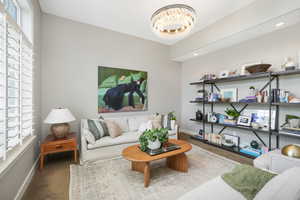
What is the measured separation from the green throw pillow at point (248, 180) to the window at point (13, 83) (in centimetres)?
224

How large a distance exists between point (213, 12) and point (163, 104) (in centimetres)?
265

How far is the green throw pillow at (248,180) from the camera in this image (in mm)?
1159

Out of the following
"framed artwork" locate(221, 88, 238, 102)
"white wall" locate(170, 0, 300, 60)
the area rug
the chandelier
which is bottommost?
the area rug

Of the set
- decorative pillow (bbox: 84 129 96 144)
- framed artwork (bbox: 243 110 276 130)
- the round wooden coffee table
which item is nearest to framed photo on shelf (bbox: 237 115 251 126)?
framed artwork (bbox: 243 110 276 130)

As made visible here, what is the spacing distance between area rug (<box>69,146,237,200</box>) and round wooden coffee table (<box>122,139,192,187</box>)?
0.09 m

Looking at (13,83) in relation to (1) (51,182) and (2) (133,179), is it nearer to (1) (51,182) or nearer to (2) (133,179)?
(1) (51,182)

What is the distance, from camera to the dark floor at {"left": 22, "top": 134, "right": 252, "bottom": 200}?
1704 mm

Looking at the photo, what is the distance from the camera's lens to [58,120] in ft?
7.81

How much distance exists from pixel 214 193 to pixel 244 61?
9.97 ft

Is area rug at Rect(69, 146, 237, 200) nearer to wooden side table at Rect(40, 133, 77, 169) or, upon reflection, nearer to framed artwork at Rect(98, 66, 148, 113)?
Result: wooden side table at Rect(40, 133, 77, 169)

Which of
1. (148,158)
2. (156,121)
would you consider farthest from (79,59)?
(148,158)

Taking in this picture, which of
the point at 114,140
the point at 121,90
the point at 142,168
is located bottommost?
the point at 142,168

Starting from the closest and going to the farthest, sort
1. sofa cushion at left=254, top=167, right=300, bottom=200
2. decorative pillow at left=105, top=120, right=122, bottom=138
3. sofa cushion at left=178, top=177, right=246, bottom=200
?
sofa cushion at left=254, top=167, right=300, bottom=200, sofa cushion at left=178, top=177, right=246, bottom=200, decorative pillow at left=105, top=120, right=122, bottom=138

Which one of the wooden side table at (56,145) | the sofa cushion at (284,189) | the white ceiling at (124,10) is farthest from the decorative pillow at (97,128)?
the sofa cushion at (284,189)
